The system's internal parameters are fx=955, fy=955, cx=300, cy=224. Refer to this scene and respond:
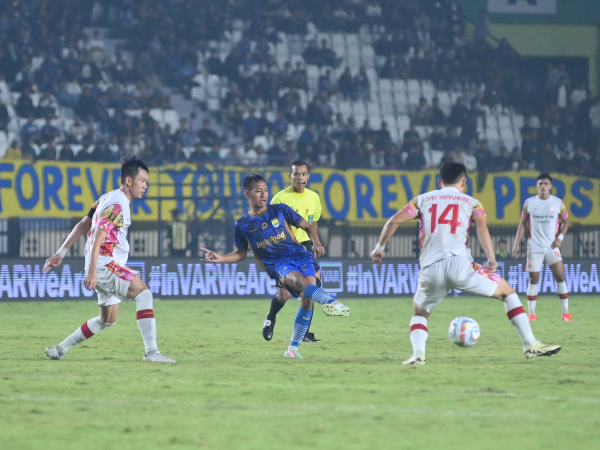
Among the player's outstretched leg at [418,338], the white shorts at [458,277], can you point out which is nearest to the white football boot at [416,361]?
the player's outstretched leg at [418,338]

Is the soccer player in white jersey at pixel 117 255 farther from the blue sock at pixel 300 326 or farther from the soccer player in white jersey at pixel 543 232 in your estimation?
the soccer player in white jersey at pixel 543 232

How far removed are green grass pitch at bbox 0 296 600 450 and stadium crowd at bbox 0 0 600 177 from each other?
1191cm

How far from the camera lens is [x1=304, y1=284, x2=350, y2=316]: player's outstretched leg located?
26.1 feet

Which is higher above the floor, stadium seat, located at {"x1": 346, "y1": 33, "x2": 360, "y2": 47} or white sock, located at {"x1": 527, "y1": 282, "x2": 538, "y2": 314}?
stadium seat, located at {"x1": 346, "y1": 33, "x2": 360, "y2": 47}

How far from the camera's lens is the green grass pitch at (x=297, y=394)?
214 inches

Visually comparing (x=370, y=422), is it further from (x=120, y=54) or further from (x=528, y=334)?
(x=120, y=54)

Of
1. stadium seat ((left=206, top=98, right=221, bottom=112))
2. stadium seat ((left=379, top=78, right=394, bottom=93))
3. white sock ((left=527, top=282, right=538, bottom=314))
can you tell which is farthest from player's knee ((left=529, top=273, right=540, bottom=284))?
stadium seat ((left=379, top=78, right=394, bottom=93))

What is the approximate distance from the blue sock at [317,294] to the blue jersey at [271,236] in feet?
2.28

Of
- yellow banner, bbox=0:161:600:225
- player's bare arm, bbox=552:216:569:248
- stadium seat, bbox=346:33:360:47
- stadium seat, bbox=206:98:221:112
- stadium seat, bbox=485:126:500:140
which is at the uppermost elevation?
stadium seat, bbox=346:33:360:47

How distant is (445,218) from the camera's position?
8.56 metres

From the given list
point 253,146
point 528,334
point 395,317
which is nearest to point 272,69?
point 253,146

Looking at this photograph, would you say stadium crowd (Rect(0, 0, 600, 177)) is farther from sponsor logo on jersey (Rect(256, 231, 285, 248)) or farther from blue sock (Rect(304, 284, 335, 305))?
blue sock (Rect(304, 284, 335, 305))

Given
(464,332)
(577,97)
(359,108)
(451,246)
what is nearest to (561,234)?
(464,332)

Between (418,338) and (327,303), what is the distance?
1.08m
